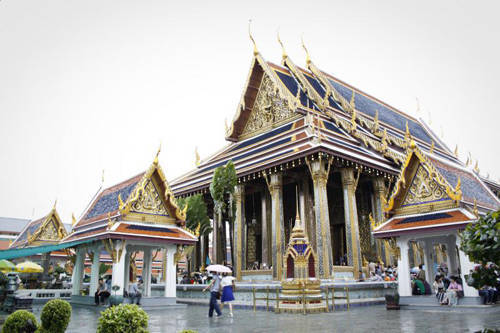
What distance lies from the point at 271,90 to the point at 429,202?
12.6 meters

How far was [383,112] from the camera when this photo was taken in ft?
87.0

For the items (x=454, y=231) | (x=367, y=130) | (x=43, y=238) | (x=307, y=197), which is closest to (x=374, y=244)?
(x=307, y=197)

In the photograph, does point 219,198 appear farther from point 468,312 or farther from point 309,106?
point 468,312

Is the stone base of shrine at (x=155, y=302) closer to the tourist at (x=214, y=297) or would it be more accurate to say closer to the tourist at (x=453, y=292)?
the tourist at (x=214, y=297)

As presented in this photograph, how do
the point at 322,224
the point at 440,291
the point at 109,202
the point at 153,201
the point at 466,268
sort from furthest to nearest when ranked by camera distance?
the point at 322,224 < the point at 109,202 < the point at 153,201 < the point at 440,291 < the point at 466,268

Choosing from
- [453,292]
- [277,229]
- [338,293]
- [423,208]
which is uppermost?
[423,208]

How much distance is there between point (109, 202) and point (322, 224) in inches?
304

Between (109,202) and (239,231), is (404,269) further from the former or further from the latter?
(109,202)

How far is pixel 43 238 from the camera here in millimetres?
22875

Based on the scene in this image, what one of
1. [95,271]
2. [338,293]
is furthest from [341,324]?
[95,271]

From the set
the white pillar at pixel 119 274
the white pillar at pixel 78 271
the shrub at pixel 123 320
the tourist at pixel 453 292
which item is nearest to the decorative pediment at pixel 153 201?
the white pillar at pixel 119 274

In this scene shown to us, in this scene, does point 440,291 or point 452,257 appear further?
point 452,257

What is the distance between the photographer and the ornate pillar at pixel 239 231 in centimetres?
1786

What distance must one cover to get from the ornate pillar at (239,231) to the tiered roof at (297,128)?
1321 millimetres
